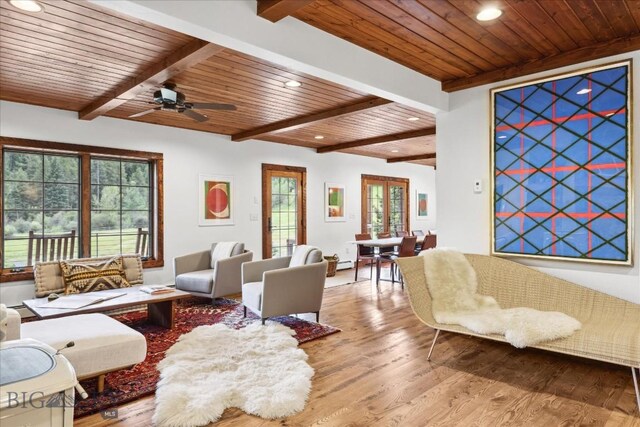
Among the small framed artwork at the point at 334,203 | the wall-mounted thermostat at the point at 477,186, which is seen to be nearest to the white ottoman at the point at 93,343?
the wall-mounted thermostat at the point at 477,186

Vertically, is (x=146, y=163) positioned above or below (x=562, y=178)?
above

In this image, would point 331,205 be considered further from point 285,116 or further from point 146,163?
point 146,163

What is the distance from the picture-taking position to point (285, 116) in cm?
533

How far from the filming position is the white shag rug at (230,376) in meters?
2.31

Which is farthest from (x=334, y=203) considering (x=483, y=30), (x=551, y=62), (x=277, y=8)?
(x=277, y=8)

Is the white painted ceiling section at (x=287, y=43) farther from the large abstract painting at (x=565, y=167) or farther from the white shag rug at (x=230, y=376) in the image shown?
the white shag rug at (x=230, y=376)

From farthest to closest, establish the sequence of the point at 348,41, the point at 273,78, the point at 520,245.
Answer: the point at 273,78, the point at 520,245, the point at 348,41

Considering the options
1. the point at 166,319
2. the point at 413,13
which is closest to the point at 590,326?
the point at 413,13

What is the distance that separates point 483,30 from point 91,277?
464cm

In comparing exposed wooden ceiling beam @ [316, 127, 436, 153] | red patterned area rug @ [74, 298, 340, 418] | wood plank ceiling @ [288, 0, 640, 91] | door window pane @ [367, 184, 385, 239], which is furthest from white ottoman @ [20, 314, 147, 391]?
door window pane @ [367, 184, 385, 239]

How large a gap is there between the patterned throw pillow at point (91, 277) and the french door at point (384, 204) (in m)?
5.46

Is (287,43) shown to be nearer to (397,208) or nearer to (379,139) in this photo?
(379,139)

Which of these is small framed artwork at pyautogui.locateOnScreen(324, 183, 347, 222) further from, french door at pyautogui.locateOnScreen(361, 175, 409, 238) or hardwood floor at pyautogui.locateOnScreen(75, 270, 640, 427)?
hardwood floor at pyautogui.locateOnScreen(75, 270, 640, 427)

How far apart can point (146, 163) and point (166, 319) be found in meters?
2.75
